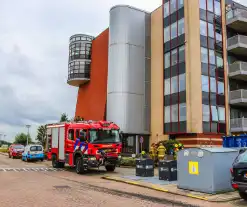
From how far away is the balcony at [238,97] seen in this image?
96.8 ft

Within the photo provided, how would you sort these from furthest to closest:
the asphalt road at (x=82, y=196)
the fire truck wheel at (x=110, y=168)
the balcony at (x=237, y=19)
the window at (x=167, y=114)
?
1. the window at (x=167, y=114)
2. the balcony at (x=237, y=19)
3. the fire truck wheel at (x=110, y=168)
4. the asphalt road at (x=82, y=196)

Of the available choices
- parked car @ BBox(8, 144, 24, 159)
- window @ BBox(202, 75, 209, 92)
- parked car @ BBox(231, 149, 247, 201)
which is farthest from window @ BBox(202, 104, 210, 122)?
parked car @ BBox(8, 144, 24, 159)

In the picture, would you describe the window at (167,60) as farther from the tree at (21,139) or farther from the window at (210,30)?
the tree at (21,139)

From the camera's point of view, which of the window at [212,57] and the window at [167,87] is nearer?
the window at [212,57]

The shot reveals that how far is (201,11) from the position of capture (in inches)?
1182

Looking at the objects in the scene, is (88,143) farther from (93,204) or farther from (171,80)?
(171,80)

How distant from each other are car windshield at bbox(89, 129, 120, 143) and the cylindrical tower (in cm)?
2370

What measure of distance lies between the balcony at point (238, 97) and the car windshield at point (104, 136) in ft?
53.8

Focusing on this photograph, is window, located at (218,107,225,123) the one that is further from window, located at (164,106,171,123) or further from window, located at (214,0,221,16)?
window, located at (214,0,221,16)

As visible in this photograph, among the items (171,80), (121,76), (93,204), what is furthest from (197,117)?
(93,204)

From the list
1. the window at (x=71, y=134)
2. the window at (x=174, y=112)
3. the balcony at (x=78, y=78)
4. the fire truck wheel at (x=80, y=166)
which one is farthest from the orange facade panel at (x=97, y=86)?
the fire truck wheel at (x=80, y=166)

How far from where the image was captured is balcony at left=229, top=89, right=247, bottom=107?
29491mm

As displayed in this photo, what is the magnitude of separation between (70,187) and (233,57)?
25.7 meters

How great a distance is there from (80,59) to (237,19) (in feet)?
66.6
